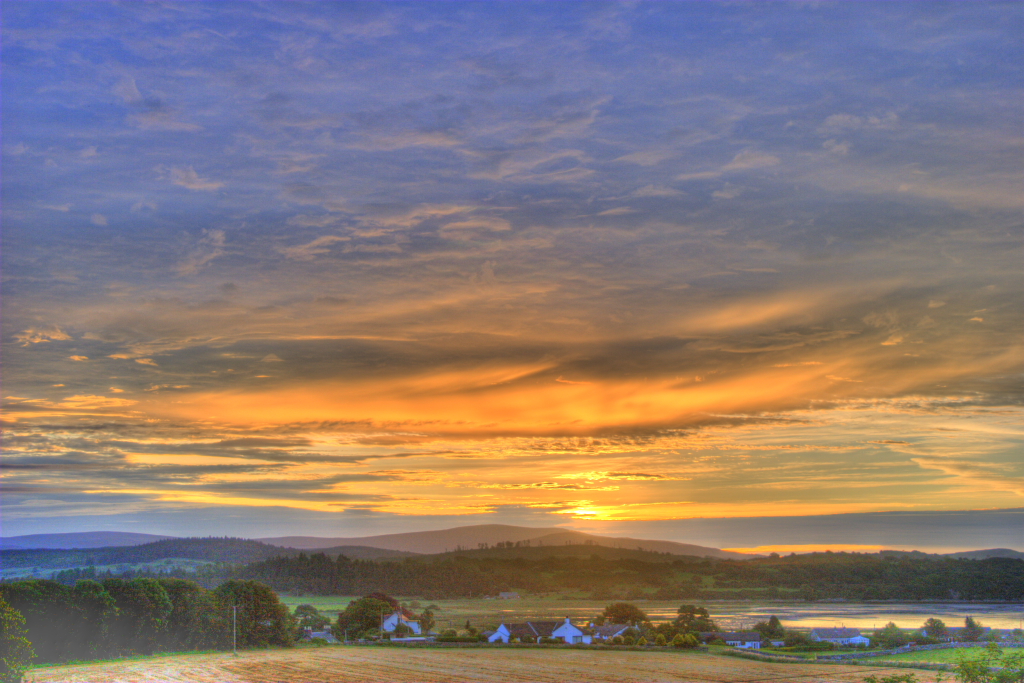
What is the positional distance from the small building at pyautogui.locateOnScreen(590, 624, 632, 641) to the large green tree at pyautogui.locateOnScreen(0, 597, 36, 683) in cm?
5331

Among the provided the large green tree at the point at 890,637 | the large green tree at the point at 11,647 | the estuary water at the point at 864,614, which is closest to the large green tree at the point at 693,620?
the estuary water at the point at 864,614

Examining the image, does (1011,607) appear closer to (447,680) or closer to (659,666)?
(659,666)

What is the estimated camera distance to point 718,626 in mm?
82688

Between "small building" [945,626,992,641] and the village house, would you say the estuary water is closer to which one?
"small building" [945,626,992,641]

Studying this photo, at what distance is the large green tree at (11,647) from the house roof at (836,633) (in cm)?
6907

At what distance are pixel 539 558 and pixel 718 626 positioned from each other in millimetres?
33694

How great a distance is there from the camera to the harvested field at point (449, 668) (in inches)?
2028

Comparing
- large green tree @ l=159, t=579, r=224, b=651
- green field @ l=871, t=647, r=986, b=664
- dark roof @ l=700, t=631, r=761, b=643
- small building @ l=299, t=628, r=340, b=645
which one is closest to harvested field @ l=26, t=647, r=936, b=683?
large green tree @ l=159, t=579, r=224, b=651

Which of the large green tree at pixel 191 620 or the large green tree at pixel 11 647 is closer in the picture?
the large green tree at pixel 11 647

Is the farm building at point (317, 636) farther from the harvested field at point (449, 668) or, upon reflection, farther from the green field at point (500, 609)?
the harvested field at point (449, 668)

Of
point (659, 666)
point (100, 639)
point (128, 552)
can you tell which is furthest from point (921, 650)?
point (128, 552)

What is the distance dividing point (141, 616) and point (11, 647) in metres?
29.0

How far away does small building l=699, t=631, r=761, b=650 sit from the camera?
73.1 m

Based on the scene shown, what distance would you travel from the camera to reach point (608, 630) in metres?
79.9
